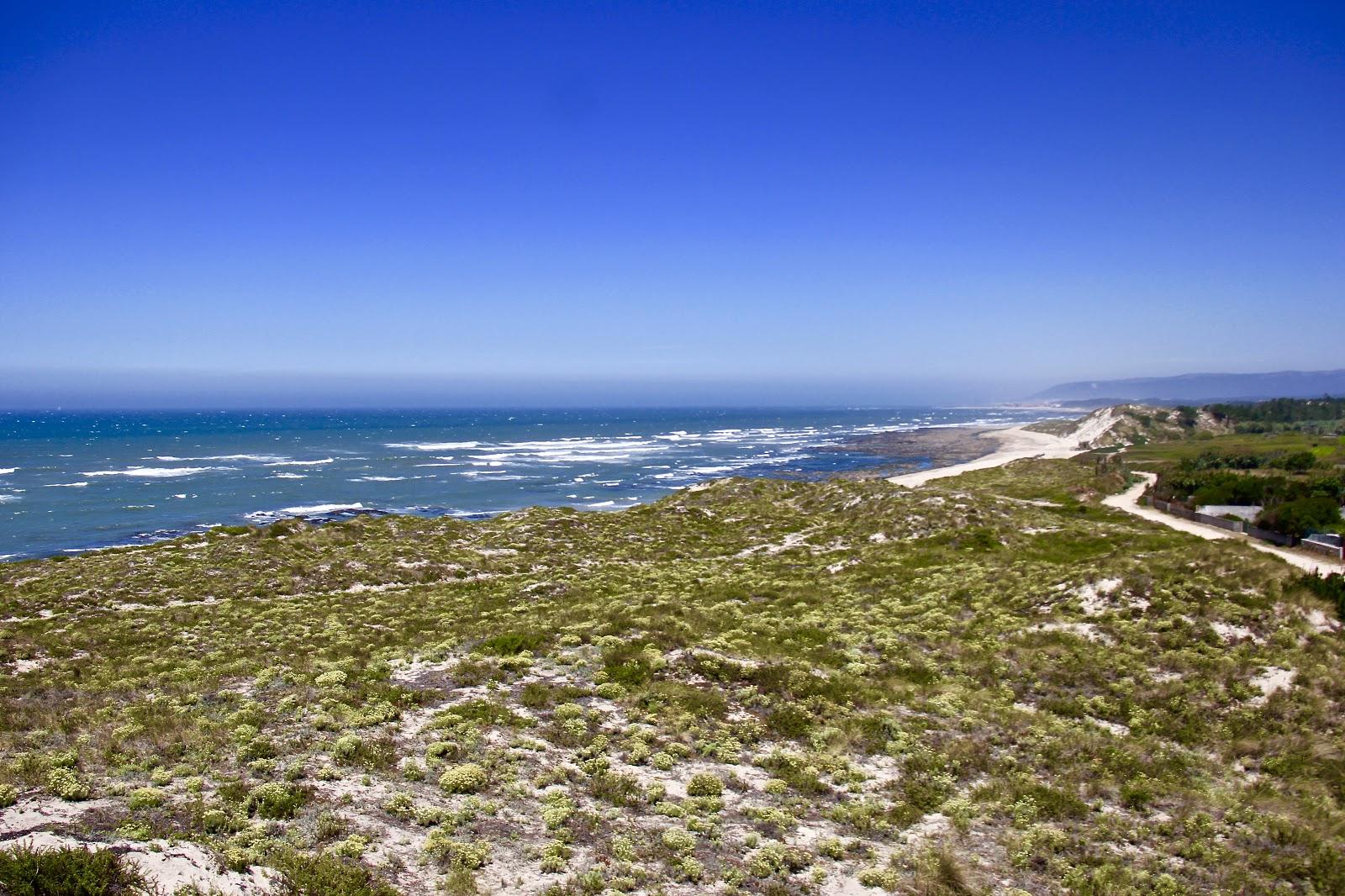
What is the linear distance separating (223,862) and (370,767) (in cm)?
407

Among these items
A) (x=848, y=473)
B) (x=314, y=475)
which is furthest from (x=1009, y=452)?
(x=314, y=475)

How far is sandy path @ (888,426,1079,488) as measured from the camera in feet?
335

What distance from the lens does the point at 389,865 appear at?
1095 cm

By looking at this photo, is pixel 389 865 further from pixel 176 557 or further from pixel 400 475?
pixel 400 475

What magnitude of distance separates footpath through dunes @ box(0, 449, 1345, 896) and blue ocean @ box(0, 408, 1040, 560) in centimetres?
4334

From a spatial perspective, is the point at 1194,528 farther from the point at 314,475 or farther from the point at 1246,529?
the point at 314,475

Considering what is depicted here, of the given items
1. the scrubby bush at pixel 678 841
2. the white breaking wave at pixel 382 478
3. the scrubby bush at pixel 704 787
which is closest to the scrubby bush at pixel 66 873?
the scrubby bush at pixel 678 841

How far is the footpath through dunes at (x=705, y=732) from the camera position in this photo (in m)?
11.4

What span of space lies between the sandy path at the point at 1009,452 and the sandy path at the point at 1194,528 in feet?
69.7

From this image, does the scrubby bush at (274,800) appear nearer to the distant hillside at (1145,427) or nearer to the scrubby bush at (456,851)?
the scrubby bush at (456,851)

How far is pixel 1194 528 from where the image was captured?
50500 mm

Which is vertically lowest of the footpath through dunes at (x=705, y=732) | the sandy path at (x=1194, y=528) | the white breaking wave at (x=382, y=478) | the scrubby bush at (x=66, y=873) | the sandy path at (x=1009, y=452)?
the sandy path at (x=1009, y=452)

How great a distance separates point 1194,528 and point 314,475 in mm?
111168

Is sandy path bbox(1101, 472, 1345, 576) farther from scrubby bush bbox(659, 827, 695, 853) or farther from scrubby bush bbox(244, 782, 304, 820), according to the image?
scrubby bush bbox(244, 782, 304, 820)
